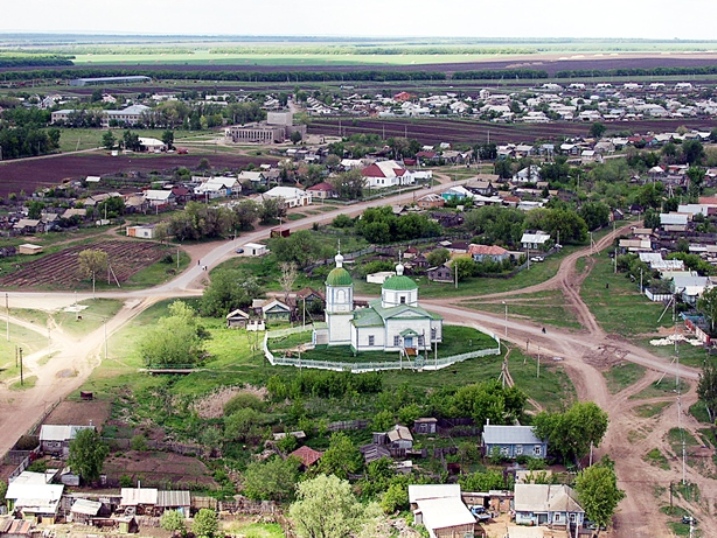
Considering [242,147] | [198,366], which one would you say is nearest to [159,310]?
A: [198,366]

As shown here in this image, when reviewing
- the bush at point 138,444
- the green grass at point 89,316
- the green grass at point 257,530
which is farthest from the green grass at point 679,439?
the green grass at point 89,316

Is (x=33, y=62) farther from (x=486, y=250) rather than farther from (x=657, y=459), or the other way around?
(x=657, y=459)

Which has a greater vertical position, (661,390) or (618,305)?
(661,390)

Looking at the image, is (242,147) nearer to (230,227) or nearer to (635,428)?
(230,227)

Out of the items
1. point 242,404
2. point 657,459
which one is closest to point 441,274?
point 242,404

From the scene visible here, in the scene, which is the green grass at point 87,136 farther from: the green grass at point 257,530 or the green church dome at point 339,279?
the green grass at point 257,530

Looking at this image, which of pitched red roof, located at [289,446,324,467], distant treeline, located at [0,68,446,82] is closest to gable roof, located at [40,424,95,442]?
pitched red roof, located at [289,446,324,467]

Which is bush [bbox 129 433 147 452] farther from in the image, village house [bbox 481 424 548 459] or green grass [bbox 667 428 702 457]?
green grass [bbox 667 428 702 457]
